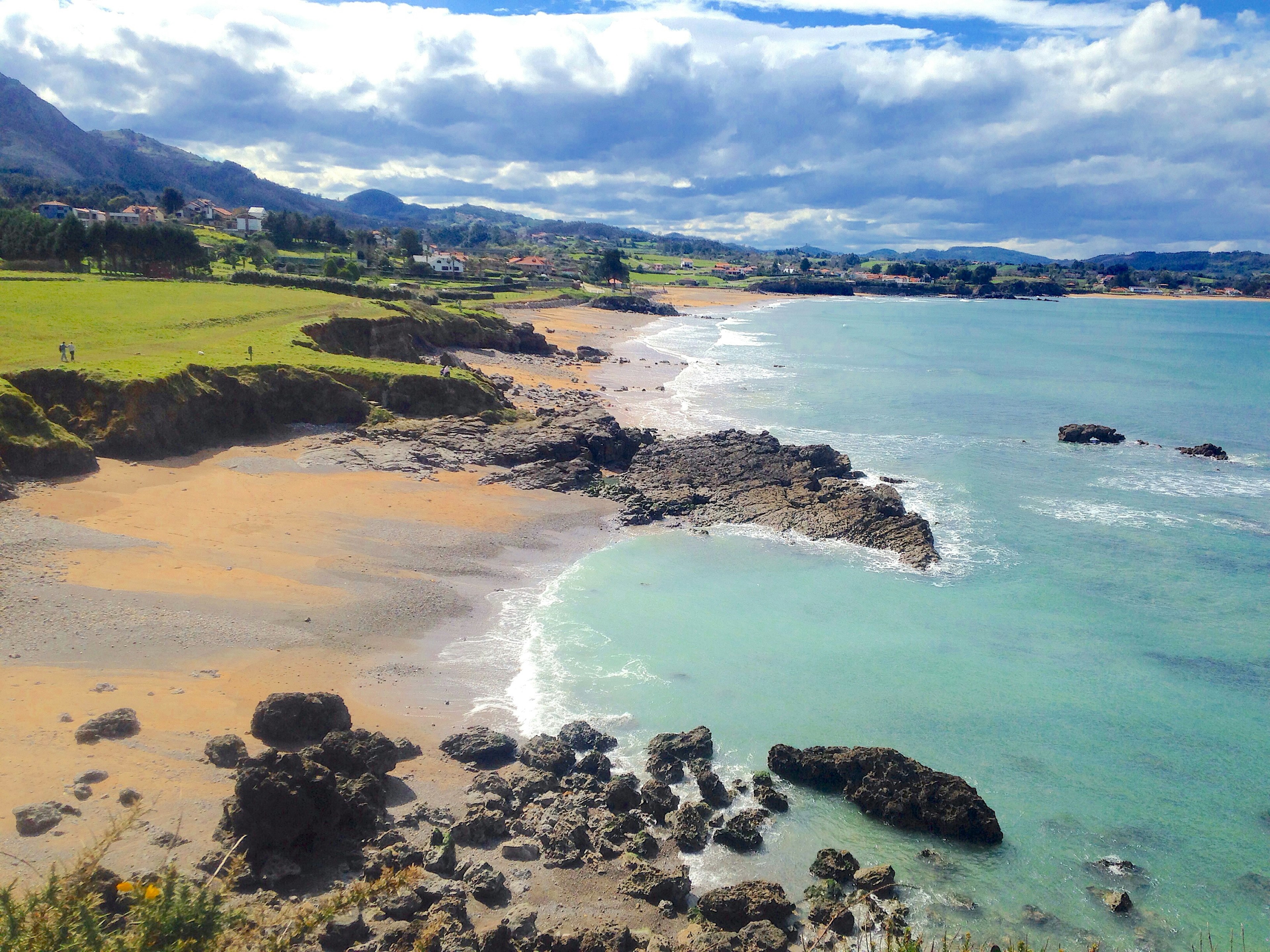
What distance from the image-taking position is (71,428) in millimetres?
24922

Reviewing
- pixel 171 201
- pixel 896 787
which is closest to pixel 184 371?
pixel 896 787

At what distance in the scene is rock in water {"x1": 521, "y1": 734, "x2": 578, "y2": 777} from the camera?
13.6 metres

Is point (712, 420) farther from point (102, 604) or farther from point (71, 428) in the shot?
point (102, 604)

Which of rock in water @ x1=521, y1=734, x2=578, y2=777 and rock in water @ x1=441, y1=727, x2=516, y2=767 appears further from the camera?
rock in water @ x1=441, y1=727, x2=516, y2=767

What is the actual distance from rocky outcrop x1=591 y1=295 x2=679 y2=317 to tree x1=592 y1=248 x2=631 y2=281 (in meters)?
17.3

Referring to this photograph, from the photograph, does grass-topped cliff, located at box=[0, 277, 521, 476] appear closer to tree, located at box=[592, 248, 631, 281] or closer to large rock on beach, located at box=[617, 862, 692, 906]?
large rock on beach, located at box=[617, 862, 692, 906]

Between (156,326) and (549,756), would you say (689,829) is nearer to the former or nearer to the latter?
(549,756)

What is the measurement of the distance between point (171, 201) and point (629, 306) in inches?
2849

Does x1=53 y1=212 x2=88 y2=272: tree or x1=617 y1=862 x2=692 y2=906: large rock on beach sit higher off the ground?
x1=53 y1=212 x2=88 y2=272: tree

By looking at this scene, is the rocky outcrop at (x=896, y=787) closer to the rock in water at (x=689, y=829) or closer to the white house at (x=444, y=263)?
the rock in water at (x=689, y=829)

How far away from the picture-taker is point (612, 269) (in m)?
126

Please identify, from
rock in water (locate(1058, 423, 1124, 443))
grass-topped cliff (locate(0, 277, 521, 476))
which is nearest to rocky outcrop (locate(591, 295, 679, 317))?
grass-topped cliff (locate(0, 277, 521, 476))

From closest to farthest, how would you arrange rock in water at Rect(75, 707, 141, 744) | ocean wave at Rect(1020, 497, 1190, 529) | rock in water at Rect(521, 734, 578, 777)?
rock in water at Rect(75, 707, 141, 744) < rock in water at Rect(521, 734, 578, 777) < ocean wave at Rect(1020, 497, 1190, 529)

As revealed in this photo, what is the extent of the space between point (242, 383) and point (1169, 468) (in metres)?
38.9
